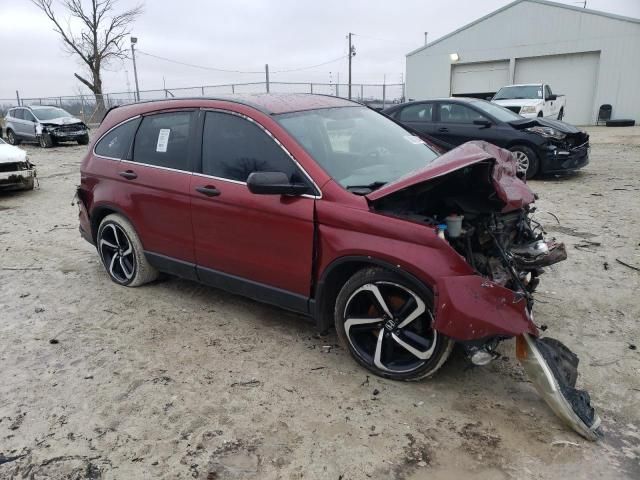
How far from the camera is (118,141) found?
4.59 meters

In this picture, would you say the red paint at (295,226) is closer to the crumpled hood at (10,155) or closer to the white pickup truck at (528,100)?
the crumpled hood at (10,155)

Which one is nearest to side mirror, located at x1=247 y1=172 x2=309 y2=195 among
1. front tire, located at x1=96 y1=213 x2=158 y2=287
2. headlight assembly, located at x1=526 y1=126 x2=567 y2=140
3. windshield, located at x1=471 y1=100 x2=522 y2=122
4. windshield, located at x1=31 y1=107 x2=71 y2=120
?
front tire, located at x1=96 y1=213 x2=158 y2=287

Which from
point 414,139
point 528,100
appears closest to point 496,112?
point 528,100

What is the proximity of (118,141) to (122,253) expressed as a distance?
1.06 metres

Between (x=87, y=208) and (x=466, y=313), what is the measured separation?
3.92m

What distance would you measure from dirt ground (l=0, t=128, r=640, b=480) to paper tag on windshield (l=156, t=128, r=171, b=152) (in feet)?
4.42

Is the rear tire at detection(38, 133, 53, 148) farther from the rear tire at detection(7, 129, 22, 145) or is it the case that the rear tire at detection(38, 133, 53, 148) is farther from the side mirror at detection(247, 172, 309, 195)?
the side mirror at detection(247, 172, 309, 195)

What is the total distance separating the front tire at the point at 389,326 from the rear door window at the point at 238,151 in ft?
2.81

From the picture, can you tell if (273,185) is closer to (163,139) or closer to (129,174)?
(163,139)

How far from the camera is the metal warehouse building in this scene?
21797 mm

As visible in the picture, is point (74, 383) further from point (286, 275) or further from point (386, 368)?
point (386, 368)

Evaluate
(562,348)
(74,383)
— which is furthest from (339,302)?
(74,383)

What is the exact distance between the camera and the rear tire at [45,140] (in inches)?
740

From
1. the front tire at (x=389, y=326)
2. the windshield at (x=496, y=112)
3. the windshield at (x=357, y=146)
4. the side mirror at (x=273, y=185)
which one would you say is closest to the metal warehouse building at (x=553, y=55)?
the windshield at (x=496, y=112)
